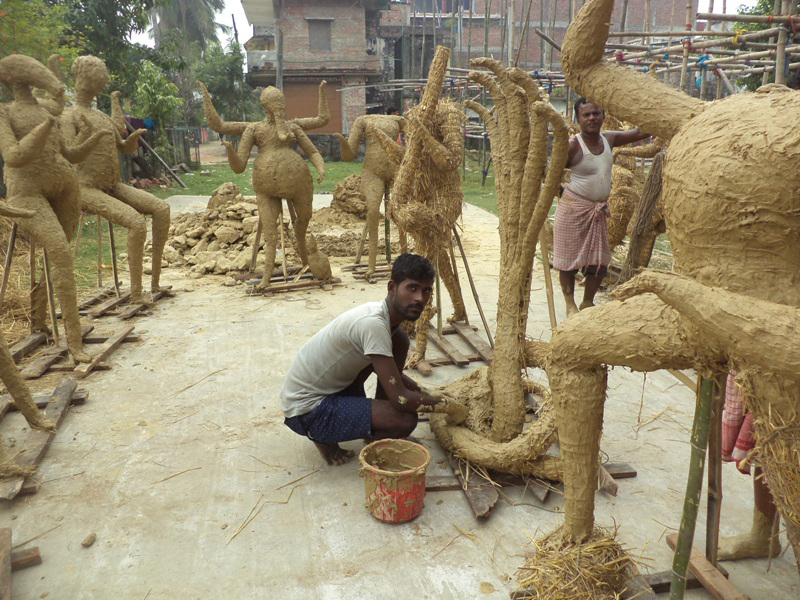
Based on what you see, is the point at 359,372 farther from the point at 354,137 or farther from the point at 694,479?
the point at 354,137

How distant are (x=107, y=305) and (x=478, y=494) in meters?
4.61

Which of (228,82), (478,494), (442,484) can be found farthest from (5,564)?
(228,82)

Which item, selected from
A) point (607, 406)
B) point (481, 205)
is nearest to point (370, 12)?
point (481, 205)

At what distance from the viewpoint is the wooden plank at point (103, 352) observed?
165 inches

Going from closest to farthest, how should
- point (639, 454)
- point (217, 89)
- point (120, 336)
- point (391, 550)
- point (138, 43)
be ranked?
1. point (391, 550)
2. point (639, 454)
3. point (120, 336)
4. point (138, 43)
5. point (217, 89)

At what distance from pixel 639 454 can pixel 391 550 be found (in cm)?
158

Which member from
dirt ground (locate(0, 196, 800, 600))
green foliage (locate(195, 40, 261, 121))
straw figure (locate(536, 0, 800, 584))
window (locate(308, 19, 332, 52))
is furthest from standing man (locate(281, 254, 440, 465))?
green foliage (locate(195, 40, 261, 121))

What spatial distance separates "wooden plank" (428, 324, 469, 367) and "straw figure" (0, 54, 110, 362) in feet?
9.12

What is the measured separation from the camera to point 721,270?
1.56m

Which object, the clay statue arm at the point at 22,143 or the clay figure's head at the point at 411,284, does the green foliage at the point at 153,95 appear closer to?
the clay statue arm at the point at 22,143

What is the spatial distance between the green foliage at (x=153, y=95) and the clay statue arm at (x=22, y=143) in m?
13.9

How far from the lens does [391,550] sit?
246cm

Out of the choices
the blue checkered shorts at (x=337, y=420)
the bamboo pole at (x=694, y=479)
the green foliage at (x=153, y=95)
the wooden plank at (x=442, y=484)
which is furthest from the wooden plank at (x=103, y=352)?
the green foliage at (x=153, y=95)

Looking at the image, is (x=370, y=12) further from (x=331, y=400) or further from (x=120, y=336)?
(x=331, y=400)
